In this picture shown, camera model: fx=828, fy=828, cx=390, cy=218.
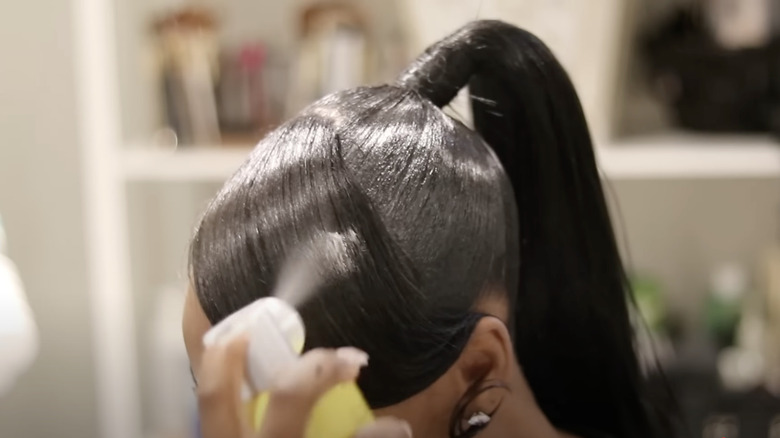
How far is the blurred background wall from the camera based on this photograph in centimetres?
49

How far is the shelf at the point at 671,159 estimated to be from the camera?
634mm

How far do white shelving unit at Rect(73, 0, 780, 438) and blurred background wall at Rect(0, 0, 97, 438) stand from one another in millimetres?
17

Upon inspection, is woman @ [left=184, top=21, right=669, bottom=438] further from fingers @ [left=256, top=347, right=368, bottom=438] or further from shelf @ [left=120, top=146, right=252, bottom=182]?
shelf @ [left=120, top=146, right=252, bottom=182]

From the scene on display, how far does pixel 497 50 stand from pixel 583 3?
0.15 m

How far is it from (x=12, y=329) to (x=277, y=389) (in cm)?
13

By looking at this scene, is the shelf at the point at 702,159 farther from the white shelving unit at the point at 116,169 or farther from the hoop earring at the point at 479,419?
the hoop earring at the point at 479,419

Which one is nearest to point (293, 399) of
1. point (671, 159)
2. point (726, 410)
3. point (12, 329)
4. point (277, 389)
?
point (277, 389)

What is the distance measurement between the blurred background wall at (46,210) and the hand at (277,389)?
0.18 metres

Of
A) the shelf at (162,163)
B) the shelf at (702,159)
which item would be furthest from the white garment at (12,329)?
the shelf at (702,159)

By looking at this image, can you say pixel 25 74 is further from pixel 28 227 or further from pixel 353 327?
pixel 353 327

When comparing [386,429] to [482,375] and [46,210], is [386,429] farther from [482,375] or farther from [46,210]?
[46,210]

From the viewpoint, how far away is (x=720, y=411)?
2.57ft

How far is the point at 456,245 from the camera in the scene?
1.04ft

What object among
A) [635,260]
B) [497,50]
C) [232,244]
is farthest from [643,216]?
[232,244]
